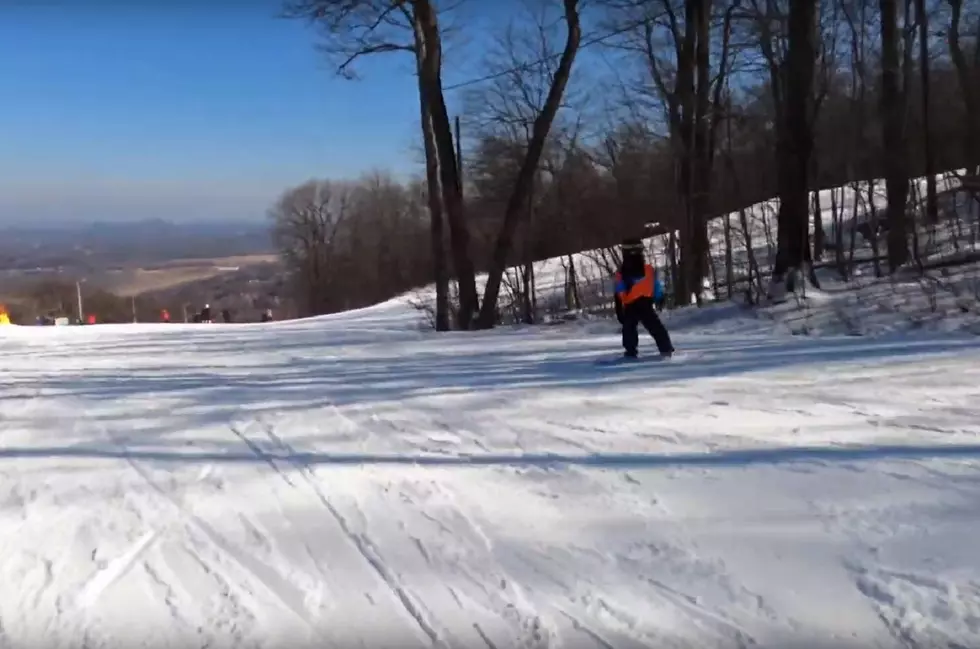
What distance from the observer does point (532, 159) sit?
18.7m

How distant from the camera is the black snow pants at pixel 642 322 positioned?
32.2 feet

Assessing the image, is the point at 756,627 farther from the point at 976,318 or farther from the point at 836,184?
the point at 836,184

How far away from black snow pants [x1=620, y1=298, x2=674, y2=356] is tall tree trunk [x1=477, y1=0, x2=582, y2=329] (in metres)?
9.26

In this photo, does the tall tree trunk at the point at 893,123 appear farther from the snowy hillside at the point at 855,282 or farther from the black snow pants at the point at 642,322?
the black snow pants at the point at 642,322

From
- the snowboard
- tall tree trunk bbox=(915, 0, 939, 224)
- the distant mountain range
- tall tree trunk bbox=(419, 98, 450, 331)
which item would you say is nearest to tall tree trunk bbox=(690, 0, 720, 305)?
tall tree trunk bbox=(419, 98, 450, 331)

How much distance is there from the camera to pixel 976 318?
1168cm

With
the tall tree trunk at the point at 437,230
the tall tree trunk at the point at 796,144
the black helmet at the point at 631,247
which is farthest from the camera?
the tall tree trunk at the point at 437,230

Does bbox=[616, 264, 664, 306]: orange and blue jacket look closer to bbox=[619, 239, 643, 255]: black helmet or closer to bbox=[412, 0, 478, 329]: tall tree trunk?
bbox=[619, 239, 643, 255]: black helmet

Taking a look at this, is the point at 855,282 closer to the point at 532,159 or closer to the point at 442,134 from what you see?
the point at 532,159

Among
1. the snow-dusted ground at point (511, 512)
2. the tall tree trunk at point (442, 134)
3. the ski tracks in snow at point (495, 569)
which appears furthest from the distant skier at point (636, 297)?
the tall tree trunk at point (442, 134)

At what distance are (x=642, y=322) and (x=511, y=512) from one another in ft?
16.9

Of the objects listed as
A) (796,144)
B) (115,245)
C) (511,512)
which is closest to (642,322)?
(511,512)

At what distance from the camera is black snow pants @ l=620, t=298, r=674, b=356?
981 cm

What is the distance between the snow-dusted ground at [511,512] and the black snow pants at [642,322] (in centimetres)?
109
